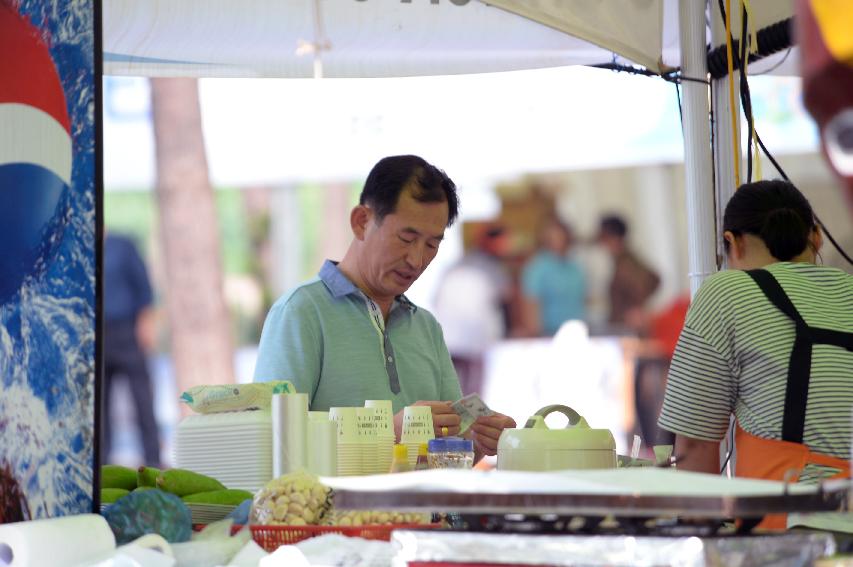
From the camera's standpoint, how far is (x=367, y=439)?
2.15 m

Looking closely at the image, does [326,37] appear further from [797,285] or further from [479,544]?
[479,544]

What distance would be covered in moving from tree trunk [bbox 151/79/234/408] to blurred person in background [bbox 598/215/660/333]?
3.38 meters

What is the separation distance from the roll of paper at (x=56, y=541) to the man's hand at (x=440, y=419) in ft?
2.89

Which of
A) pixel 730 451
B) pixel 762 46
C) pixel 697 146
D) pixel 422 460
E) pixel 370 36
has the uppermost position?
pixel 370 36

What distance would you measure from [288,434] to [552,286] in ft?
23.2

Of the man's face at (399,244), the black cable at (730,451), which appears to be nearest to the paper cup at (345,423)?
the man's face at (399,244)

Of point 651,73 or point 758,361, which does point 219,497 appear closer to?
point 758,361

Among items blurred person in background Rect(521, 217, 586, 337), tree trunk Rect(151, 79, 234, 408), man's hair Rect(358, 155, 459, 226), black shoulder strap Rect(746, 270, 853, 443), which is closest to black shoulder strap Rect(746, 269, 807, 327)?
black shoulder strap Rect(746, 270, 853, 443)

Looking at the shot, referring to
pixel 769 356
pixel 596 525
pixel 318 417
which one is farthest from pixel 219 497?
pixel 769 356

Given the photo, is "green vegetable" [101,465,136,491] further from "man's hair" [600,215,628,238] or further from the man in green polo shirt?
"man's hair" [600,215,628,238]

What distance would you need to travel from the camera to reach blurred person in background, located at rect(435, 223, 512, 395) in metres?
8.32

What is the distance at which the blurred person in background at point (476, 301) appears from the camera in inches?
328

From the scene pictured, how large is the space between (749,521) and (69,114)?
1.14 metres

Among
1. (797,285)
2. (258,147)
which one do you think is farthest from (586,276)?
(797,285)
